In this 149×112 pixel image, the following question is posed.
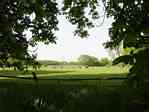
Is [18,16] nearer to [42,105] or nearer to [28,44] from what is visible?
[28,44]

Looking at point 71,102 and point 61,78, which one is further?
point 61,78

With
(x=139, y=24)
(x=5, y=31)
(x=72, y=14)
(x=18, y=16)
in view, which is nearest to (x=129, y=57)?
(x=139, y=24)

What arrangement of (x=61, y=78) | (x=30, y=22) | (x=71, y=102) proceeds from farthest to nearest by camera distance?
(x=61, y=78) < (x=30, y=22) < (x=71, y=102)

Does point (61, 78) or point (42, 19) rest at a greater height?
point (42, 19)

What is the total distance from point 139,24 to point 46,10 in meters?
8.86

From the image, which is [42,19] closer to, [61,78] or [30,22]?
[30,22]

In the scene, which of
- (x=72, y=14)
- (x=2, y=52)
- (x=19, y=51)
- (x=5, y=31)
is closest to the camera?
(x=5, y=31)

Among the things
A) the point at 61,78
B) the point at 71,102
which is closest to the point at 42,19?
the point at 71,102

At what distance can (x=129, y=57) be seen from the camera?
4.81 metres

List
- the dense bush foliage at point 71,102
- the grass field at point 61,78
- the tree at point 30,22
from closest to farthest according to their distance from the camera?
the dense bush foliage at point 71,102
the tree at point 30,22
the grass field at point 61,78

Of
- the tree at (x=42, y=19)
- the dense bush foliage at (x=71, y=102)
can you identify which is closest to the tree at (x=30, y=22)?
the tree at (x=42, y=19)

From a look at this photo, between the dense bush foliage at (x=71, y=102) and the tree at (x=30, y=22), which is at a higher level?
the tree at (x=30, y=22)

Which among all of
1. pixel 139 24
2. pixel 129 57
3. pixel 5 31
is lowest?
pixel 129 57

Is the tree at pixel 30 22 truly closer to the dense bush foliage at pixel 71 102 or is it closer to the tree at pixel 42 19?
the tree at pixel 42 19
